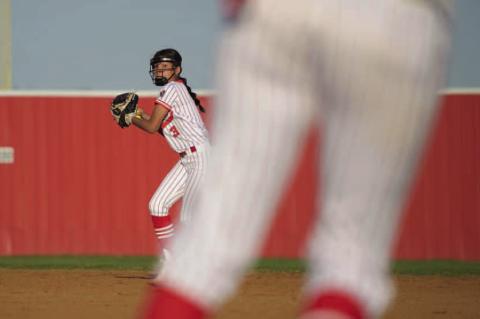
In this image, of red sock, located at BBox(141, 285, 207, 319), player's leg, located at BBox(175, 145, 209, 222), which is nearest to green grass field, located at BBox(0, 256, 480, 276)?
player's leg, located at BBox(175, 145, 209, 222)

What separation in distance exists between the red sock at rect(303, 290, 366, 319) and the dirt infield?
4.84 m

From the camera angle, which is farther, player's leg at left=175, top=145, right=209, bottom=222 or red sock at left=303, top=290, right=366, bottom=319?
player's leg at left=175, top=145, right=209, bottom=222

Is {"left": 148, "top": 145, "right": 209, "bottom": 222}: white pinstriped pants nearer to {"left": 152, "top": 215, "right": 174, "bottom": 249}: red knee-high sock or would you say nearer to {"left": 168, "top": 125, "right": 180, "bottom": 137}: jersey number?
{"left": 152, "top": 215, "right": 174, "bottom": 249}: red knee-high sock

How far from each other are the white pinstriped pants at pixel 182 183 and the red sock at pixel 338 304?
6587 mm

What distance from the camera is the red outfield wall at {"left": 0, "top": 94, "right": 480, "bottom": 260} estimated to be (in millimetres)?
11836

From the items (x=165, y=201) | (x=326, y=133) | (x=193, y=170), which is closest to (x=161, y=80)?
(x=193, y=170)

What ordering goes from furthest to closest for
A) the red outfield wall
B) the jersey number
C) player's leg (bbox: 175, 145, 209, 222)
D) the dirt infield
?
the red outfield wall, the jersey number, player's leg (bbox: 175, 145, 209, 222), the dirt infield

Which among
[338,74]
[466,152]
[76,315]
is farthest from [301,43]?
[466,152]

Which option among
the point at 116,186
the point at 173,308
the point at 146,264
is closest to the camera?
the point at 173,308

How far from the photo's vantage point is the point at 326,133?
1691 mm

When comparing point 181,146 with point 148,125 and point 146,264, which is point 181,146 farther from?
point 146,264

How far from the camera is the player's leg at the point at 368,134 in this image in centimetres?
160

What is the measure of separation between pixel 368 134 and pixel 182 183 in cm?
674

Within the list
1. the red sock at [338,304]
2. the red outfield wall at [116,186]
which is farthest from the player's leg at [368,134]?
the red outfield wall at [116,186]
